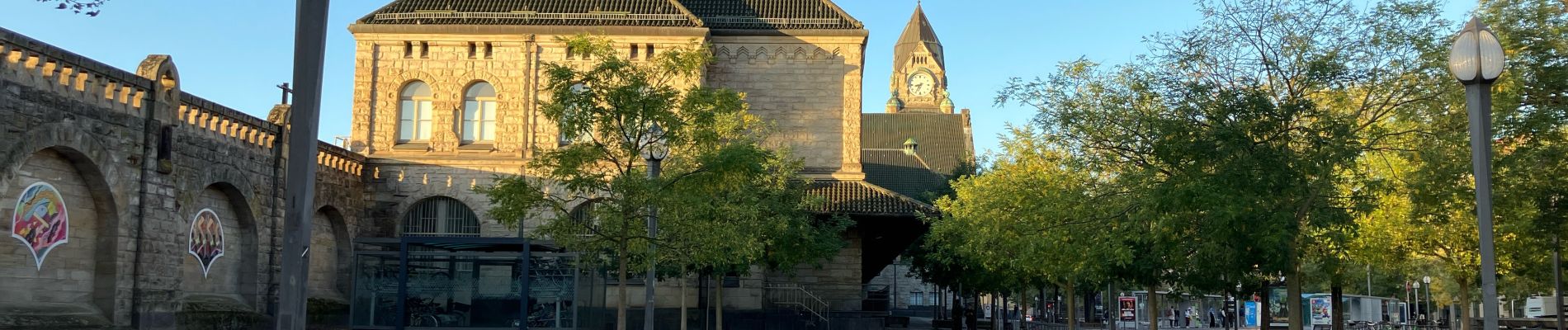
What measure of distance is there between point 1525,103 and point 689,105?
13.7m

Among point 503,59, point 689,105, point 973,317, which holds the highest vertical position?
point 503,59

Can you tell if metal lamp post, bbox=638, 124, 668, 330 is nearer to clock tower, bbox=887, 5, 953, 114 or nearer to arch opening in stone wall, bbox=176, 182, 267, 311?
arch opening in stone wall, bbox=176, 182, 267, 311

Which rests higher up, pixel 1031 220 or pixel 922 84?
pixel 922 84

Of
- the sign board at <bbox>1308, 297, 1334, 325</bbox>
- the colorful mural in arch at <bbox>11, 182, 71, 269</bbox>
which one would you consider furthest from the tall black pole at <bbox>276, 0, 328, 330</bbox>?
the sign board at <bbox>1308, 297, 1334, 325</bbox>

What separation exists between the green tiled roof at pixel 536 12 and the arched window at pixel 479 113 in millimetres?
1838

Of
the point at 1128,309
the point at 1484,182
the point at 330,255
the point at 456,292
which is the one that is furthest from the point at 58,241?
the point at 1128,309

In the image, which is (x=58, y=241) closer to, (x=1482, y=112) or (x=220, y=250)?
(x=220, y=250)

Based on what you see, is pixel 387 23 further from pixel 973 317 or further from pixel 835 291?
pixel 973 317

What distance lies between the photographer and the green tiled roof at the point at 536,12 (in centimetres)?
3578

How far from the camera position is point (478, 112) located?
36.2 metres

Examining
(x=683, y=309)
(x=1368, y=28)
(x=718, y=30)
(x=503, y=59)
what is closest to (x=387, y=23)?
(x=503, y=59)

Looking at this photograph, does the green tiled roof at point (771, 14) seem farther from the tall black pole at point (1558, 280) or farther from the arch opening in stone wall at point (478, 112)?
the tall black pole at point (1558, 280)

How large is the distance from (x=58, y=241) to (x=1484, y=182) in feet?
66.1

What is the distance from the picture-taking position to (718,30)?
37344 millimetres
